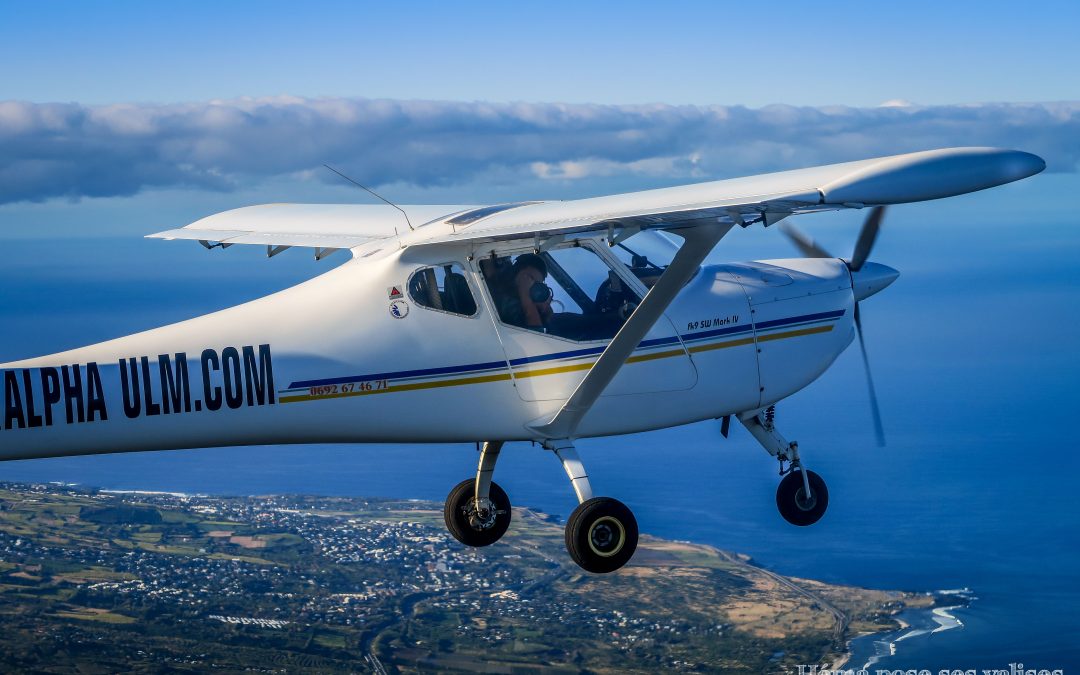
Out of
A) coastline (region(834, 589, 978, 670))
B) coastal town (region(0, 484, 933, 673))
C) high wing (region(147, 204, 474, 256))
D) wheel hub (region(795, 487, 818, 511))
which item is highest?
high wing (region(147, 204, 474, 256))

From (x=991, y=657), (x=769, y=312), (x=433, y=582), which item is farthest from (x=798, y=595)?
(x=769, y=312)

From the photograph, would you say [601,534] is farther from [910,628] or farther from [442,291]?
[910,628]

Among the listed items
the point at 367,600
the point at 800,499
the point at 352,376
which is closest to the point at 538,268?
the point at 352,376

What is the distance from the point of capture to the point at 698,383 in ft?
38.8

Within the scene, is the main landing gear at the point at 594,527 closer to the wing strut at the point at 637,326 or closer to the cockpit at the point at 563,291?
the wing strut at the point at 637,326

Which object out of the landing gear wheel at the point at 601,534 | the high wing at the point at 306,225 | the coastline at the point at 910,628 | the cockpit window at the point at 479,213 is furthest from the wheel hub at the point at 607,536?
the coastline at the point at 910,628

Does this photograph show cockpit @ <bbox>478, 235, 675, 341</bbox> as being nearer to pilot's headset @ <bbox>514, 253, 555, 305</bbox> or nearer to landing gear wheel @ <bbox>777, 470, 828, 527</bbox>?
pilot's headset @ <bbox>514, 253, 555, 305</bbox>

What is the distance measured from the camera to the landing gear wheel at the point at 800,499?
43.9ft

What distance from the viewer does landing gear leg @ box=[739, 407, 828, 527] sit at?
13156 mm

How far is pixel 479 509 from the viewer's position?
13.3m

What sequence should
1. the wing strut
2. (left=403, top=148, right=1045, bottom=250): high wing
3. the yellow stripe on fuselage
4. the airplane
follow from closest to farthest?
(left=403, top=148, right=1045, bottom=250): high wing, the wing strut, the airplane, the yellow stripe on fuselage

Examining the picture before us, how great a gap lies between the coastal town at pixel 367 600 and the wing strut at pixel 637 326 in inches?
1723

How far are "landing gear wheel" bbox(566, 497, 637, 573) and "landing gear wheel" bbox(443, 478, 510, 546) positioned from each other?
2.12 metres

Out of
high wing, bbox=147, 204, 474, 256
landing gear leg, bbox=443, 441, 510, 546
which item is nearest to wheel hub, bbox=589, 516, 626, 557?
landing gear leg, bbox=443, 441, 510, 546
